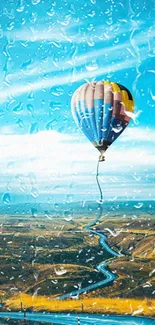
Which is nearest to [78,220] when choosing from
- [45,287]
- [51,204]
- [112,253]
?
[51,204]

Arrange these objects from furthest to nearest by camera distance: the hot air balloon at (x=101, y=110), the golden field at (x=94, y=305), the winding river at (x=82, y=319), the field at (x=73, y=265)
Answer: the field at (x=73, y=265) → the golden field at (x=94, y=305) → the winding river at (x=82, y=319) → the hot air balloon at (x=101, y=110)

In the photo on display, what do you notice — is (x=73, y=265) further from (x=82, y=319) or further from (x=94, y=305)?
(x=82, y=319)

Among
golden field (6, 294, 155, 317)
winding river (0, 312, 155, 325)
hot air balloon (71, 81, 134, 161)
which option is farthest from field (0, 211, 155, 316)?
hot air balloon (71, 81, 134, 161)

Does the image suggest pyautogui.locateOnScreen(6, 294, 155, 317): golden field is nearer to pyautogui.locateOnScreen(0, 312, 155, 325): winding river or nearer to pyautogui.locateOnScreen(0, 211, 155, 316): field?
pyautogui.locateOnScreen(0, 211, 155, 316): field

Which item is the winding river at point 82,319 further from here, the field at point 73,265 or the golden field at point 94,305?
the field at point 73,265

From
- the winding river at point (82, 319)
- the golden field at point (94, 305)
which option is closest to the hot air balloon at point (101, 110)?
the winding river at point (82, 319)

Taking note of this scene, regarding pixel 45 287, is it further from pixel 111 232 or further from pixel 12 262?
pixel 111 232
